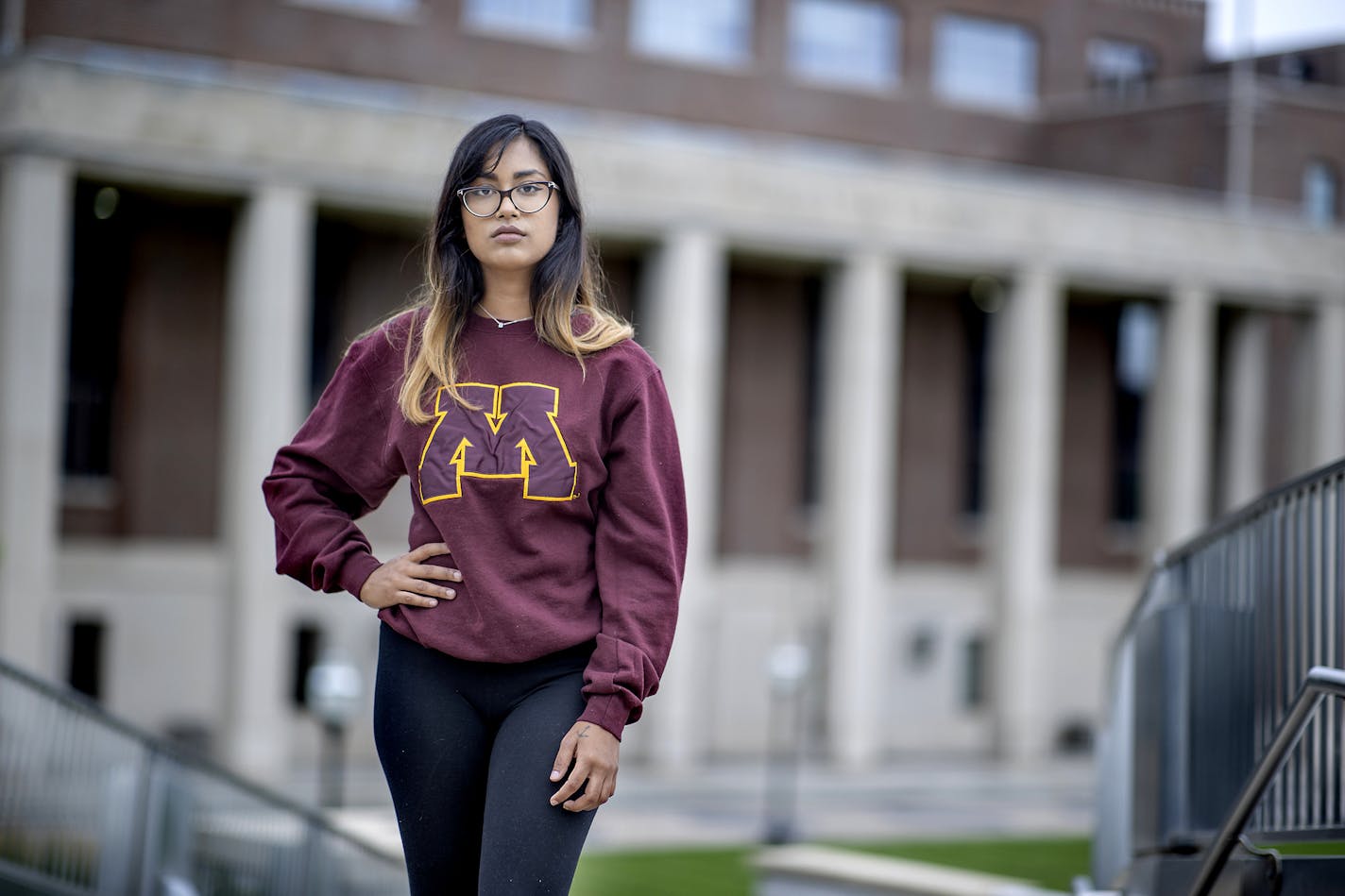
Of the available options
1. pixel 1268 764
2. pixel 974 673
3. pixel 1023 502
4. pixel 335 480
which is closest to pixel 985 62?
pixel 1023 502

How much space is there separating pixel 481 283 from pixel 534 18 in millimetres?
29722

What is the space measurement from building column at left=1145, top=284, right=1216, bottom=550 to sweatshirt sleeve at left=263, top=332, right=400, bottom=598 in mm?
29789

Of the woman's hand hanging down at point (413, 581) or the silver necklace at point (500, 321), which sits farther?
the silver necklace at point (500, 321)

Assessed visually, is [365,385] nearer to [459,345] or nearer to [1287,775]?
[459,345]

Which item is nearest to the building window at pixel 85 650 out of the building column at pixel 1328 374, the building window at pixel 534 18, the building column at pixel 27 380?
the building column at pixel 27 380

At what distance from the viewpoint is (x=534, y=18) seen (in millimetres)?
31766

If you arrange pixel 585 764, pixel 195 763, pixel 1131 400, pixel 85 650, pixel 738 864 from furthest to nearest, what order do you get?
pixel 1131 400 → pixel 85 650 → pixel 738 864 → pixel 195 763 → pixel 585 764

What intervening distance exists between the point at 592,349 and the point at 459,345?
0.28m

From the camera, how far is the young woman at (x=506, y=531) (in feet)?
9.82

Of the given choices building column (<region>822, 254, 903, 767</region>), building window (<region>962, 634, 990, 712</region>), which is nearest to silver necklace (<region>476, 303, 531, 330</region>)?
building column (<region>822, 254, 903, 767</region>)

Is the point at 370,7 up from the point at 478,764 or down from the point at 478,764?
up

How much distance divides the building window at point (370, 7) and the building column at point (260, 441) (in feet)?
21.3

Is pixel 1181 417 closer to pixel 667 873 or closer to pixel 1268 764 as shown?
pixel 667 873

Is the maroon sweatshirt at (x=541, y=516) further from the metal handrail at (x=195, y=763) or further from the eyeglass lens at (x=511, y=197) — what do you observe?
the metal handrail at (x=195, y=763)
